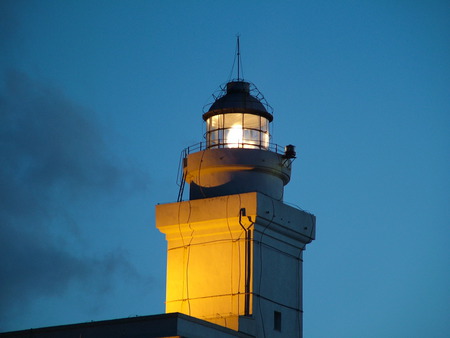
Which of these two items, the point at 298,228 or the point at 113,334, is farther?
the point at 298,228

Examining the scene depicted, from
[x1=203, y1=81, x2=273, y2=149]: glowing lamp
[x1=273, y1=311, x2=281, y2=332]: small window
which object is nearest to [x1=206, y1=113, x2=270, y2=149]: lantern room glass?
[x1=203, y1=81, x2=273, y2=149]: glowing lamp

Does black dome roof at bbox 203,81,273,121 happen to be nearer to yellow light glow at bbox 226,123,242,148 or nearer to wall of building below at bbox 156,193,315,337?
yellow light glow at bbox 226,123,242,148

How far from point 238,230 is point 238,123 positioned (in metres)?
4.22

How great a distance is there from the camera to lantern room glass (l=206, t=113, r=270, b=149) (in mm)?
46969

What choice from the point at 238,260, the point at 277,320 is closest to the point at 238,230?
the point at 238,260

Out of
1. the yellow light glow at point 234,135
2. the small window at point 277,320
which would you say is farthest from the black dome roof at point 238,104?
the small window at point 277,320

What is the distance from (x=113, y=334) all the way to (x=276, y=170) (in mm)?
9150

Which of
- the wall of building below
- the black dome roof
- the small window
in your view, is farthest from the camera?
the black dome roof

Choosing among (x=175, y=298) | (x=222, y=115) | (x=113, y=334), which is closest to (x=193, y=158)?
(x=222, y=115)

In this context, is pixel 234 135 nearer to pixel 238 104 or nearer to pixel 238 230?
pixel 238 104

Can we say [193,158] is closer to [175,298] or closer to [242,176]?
[242,176]

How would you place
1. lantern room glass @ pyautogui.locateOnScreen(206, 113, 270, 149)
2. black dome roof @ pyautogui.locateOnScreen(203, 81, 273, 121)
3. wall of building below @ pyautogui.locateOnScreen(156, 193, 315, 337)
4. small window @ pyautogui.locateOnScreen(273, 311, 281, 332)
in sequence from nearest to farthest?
wall of building below @ pyautogui.locateOnScreen(156, 193, 315, 337), small window @ pyautogui.locateOnScreen(273, 311, 281, 332), black dome roof @ pyautogui.locateOnScreen(203, 81, 273, 121), lantern room glass @ pyautogui.locateOnScreen(206, 113, 270, 149)

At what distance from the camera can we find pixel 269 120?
156 ft

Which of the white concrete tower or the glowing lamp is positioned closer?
the white concrete tower
